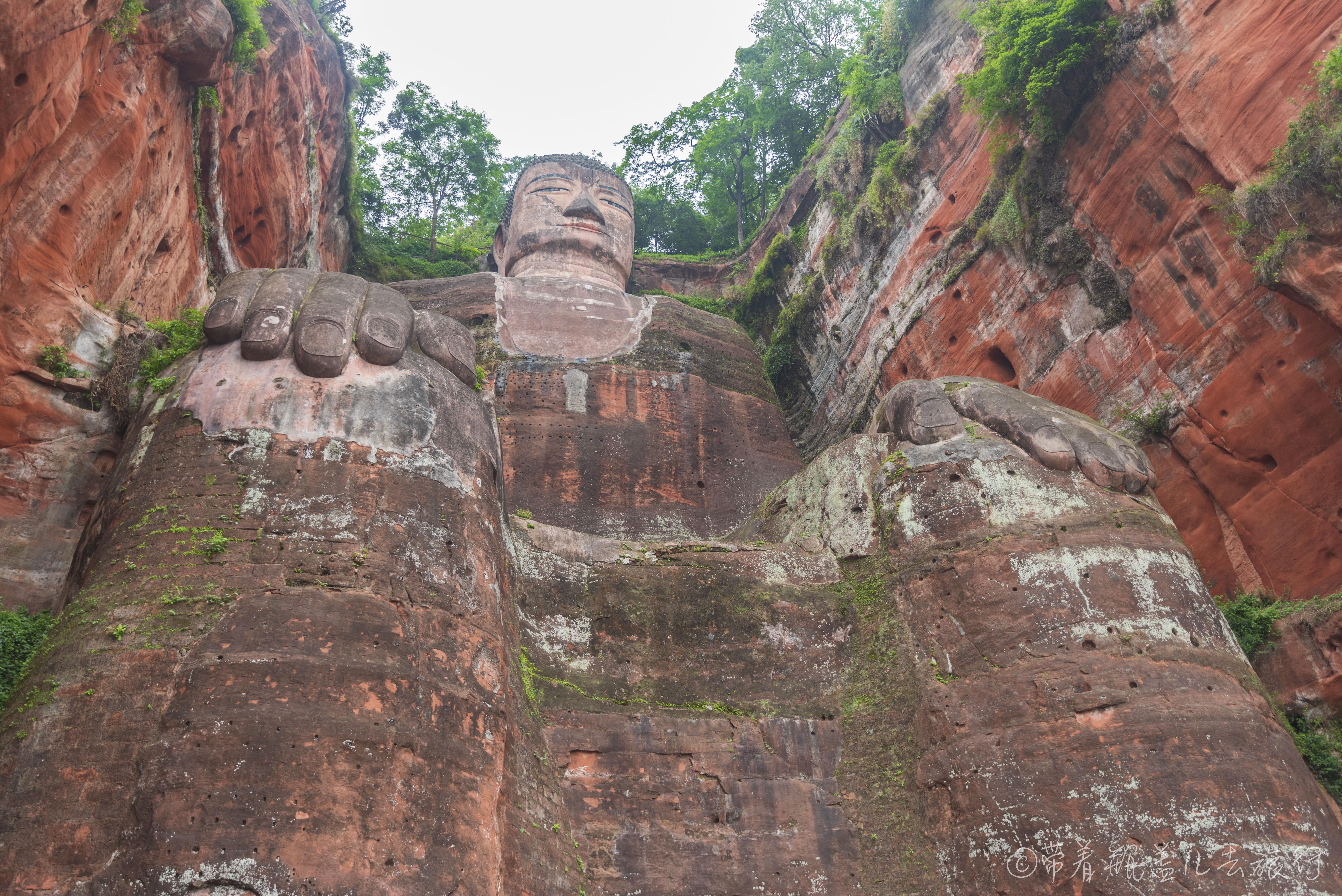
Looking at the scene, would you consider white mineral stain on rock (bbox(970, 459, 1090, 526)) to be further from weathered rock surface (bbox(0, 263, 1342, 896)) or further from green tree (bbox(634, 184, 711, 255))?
green tree (bbox(634, 184, 711, 255))

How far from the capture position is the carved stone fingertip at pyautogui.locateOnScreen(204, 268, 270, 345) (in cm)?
805

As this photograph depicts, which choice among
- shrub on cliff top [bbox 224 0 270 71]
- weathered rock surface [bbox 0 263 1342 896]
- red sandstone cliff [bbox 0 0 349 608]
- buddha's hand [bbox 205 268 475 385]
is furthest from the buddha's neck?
weathered rock surface [bbox 0 263 1342 896]

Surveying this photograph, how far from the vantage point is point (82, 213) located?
8.62 meters

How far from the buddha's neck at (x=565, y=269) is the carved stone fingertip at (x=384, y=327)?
1069 cm

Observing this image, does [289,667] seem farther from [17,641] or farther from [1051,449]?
[1051,449]

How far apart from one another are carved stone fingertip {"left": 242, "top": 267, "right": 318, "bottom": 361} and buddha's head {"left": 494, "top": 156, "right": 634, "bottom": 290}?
10.2 metres

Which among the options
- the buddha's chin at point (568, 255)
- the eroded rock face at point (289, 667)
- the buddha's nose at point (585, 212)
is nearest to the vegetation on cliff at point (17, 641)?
the eroded rock face at point (289, 667)

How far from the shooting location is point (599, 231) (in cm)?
2058

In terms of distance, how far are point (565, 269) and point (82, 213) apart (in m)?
11.9

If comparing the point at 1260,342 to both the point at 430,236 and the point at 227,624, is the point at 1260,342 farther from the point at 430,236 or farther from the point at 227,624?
the point at 430,236

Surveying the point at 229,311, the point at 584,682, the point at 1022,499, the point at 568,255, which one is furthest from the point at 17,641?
the point at 568,255

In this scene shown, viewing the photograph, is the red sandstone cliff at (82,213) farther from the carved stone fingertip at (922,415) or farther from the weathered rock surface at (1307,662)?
the weathered rock surface at (1307,662)

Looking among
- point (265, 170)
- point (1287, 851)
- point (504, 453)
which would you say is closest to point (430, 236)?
point (265, 170)

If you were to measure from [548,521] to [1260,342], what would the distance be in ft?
30.7
